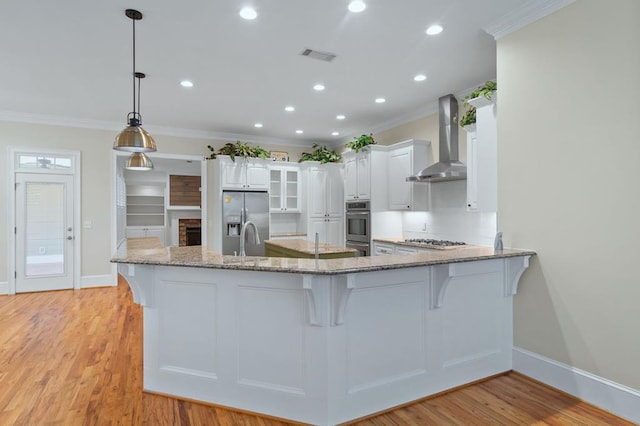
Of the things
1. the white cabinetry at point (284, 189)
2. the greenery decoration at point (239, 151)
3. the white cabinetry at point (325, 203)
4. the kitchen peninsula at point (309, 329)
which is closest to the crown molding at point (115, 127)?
the greenery decoration at point (239, 151)

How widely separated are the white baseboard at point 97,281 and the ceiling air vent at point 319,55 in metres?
5.10

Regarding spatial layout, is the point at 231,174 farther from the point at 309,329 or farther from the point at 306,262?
the point at 309,329

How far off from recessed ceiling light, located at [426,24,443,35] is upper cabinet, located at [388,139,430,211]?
2099mm

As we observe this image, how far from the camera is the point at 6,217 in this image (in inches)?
215

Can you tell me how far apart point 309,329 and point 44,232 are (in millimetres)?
5667

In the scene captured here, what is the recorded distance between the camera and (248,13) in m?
2.69

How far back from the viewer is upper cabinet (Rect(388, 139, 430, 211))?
5.07 meters

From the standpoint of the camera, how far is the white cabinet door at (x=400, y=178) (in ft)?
16.9

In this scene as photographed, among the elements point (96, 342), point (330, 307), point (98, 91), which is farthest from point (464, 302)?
point (98, 91)

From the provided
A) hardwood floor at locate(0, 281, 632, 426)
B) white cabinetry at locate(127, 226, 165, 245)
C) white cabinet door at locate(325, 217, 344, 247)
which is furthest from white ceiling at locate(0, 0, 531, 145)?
white cabinetry at locate(127, 226, 165, 245)

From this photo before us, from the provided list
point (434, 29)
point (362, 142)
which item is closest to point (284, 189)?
point (362, 142)

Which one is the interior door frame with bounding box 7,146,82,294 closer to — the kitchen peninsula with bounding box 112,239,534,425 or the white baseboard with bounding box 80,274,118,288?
the white baseboard with bounding box 80,274,118,288

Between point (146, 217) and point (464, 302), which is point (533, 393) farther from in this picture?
point (146, 217)

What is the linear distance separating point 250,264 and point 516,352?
7.43 ft
